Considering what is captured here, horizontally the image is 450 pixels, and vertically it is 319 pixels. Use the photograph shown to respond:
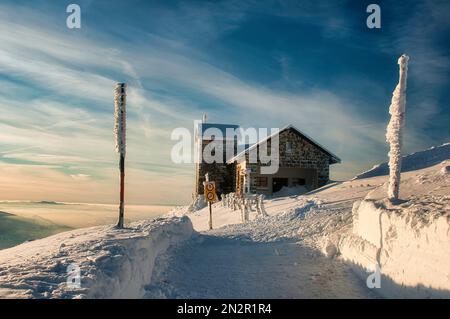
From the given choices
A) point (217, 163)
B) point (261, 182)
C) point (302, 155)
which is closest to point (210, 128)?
point (217, 163)

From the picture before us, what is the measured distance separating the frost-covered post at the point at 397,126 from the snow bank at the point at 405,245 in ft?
2.88

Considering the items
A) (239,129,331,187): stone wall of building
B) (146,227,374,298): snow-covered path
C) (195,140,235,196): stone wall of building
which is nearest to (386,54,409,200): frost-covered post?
(146,227,374,298): snow-covered path

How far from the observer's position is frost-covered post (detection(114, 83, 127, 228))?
12398 mm

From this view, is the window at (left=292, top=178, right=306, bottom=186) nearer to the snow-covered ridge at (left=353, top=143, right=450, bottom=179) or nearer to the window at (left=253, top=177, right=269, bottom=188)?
the window at (left=253, top=177, right=269, bottom=188)

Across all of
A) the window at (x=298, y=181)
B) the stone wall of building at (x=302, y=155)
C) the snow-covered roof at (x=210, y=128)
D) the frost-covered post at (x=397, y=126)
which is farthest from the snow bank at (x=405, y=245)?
the snow-covered roof at (x=210, y=128)

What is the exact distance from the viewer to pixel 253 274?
31.9 ft

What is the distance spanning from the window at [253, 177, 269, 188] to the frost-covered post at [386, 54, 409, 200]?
1941 centimetres

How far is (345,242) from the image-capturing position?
11242 millimetres

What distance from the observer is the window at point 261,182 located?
30.8m

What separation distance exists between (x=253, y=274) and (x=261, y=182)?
850 inches

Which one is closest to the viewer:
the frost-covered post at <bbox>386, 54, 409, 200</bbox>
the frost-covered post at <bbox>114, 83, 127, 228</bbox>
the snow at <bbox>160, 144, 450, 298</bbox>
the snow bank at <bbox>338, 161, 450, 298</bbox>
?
the snow bank at <bbox>338, 161, 450, 298</bbox>

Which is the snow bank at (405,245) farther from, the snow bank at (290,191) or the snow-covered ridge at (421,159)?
the snow bank at (290,191)

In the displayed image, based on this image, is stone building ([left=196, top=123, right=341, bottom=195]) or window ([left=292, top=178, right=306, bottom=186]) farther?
window ([left=292, top=178, right=306, bottom=186])
